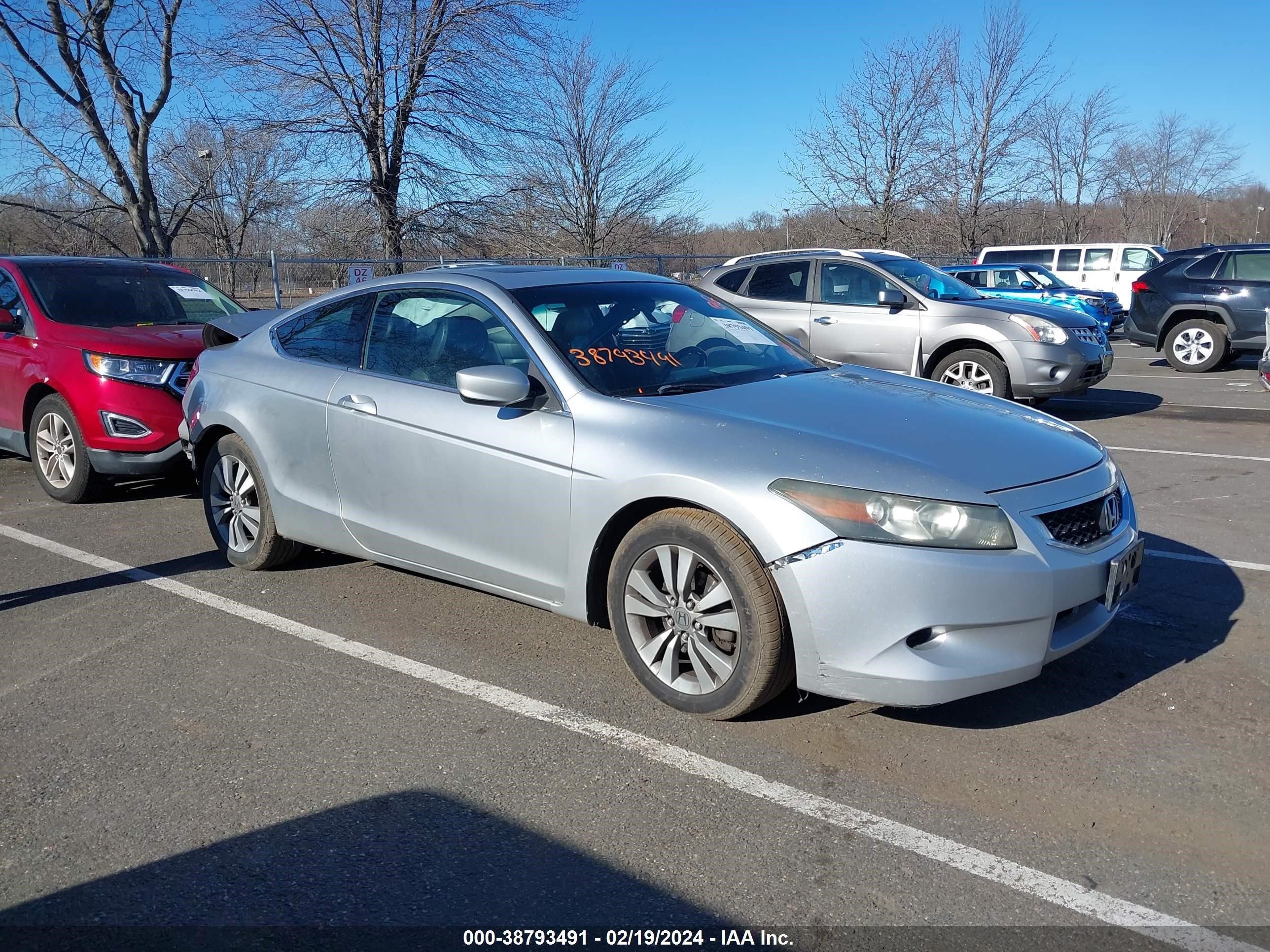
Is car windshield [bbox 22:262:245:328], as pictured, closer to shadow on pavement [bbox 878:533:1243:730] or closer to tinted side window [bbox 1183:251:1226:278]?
shadow on pavement [bbox 878:533:1243:730]

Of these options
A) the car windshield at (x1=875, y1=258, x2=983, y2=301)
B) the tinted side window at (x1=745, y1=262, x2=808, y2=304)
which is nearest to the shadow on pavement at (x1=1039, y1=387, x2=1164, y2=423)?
the car windshield at (x1=875, y1=258, x2=983, y2=301)

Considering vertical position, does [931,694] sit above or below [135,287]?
below

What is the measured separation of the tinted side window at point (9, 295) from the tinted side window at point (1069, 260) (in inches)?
864

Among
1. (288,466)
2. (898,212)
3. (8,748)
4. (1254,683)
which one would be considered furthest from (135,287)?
(898,212)

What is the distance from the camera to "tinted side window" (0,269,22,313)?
7.46 metres

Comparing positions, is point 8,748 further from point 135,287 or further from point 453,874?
point 135,287

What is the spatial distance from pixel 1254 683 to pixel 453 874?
9.99 feet

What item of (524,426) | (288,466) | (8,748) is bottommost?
(8,748)

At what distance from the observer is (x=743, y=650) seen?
3.43 metres

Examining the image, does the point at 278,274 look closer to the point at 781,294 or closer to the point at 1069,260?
the point at 781,294

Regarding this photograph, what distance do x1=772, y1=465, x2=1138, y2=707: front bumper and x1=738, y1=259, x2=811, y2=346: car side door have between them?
302 inches

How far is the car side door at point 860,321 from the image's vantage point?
1048 centimetres

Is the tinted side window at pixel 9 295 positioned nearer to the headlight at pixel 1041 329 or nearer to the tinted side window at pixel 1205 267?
the headlight at pixel 1041 329

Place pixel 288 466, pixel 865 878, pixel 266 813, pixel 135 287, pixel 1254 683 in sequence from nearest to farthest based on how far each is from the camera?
pixel 865 878, pixel 266 813, pixel 1254 683, pixel 288 466, pixel 135 287
